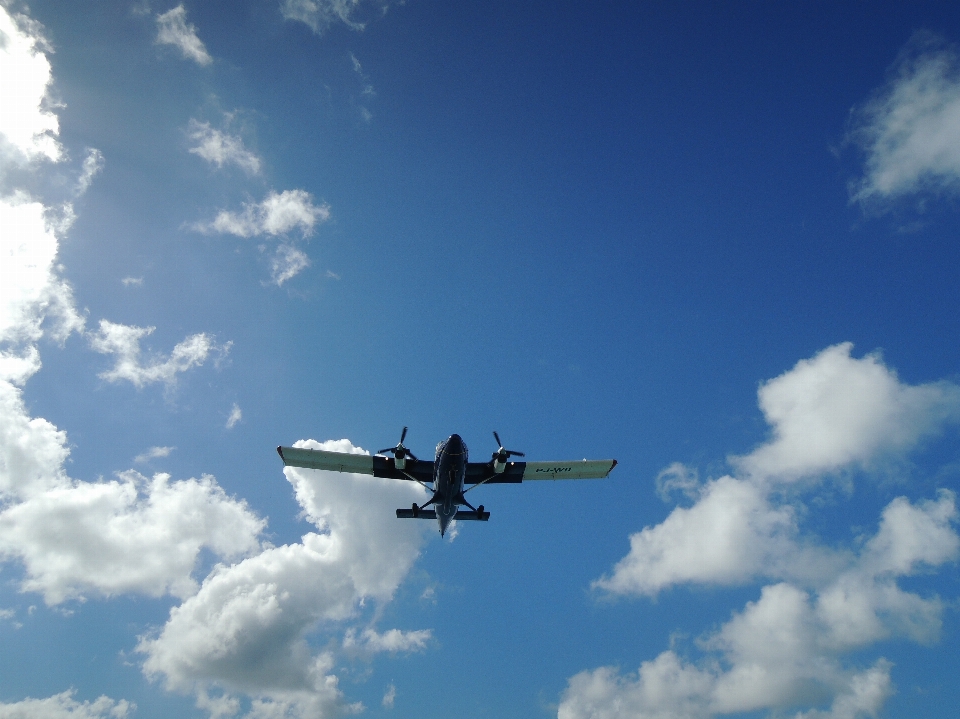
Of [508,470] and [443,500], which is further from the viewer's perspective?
[508,470]

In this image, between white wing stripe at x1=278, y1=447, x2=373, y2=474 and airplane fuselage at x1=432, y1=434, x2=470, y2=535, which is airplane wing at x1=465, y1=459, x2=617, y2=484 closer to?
airplane fuselage at x1=432, y1=434, x2=470, y2=535

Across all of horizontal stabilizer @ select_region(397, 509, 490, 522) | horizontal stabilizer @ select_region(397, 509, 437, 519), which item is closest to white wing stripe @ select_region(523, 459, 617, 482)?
horizontal stabilizer @ select_region(397, 509, 490, 522)

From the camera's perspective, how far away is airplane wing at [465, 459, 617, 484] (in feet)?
133

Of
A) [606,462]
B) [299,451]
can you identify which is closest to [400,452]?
[299,451]

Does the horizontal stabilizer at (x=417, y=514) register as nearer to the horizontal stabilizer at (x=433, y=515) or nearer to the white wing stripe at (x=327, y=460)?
the horizontal stabilizer at (x=433, y=515)

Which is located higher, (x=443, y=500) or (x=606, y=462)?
(x=606, y=462)

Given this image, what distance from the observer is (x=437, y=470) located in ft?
118

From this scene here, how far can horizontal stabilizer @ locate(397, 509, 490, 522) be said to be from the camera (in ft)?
132

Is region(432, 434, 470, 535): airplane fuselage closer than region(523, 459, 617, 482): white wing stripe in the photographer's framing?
Yes

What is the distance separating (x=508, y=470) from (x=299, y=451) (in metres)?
16.9

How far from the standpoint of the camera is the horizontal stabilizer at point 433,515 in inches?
1583

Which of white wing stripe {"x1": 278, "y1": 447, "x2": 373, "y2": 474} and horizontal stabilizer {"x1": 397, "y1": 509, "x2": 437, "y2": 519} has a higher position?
white wing stripe {"x1": 278, "y1": 447, "x2": 373, "y2": 474}

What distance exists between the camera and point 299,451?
1569 inches

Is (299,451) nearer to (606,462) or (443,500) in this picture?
(443,500)
